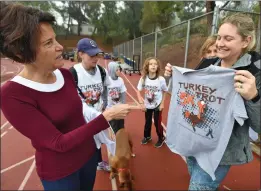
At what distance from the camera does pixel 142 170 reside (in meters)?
2.13

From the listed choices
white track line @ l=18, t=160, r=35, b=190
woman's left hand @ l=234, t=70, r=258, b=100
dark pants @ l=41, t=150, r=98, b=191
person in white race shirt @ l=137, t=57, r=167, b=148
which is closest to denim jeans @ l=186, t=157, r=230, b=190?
person in white race shirt @ l=137, t=57, r=167, b=148

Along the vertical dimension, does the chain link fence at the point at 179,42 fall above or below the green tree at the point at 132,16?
below

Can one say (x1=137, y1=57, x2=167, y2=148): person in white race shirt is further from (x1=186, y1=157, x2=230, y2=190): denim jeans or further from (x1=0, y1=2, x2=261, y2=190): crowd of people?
(x1=186, y1=157, x2=230, y2=190): denim jeans

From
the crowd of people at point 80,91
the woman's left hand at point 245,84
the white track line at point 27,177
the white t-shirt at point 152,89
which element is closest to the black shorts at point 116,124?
the crowd of people at point 80,91

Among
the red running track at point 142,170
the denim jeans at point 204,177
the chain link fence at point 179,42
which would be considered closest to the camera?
the chain link fence at point 179,42

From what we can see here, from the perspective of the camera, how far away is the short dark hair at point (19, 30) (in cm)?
73

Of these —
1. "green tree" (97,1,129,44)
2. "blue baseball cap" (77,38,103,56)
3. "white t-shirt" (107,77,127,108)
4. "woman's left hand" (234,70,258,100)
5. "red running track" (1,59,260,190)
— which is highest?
"green tree" (97,1,129,44)

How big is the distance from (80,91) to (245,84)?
83 cm

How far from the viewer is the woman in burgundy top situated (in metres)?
0.75

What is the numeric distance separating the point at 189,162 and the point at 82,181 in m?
0.76

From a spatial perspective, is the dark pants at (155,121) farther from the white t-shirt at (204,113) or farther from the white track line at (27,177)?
the white track line at (27,177)

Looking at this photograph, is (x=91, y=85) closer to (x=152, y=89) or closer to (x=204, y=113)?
(x=152, y=89)

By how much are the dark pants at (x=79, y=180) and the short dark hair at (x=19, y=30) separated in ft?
2.40

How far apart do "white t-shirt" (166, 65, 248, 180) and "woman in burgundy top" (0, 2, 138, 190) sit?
376 millimetres
